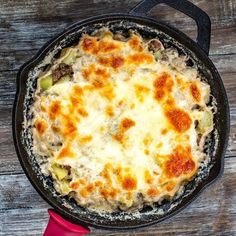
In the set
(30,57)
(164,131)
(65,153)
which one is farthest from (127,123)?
(30,57)

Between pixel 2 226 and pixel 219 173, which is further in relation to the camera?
pixel 2 226

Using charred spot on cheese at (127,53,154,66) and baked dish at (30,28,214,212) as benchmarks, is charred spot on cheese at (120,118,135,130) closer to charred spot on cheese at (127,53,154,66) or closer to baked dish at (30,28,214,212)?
baked dish at (30,28,214,212)

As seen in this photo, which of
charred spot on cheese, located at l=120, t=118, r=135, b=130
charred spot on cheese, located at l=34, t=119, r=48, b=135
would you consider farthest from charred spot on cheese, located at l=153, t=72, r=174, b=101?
charred spot on cheese, located at l=34, t=119, r=48, b=135

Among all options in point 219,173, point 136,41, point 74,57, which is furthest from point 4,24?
point 219,173

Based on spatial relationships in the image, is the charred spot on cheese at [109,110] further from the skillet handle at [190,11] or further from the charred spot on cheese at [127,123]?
the skillet handle at [190,11]

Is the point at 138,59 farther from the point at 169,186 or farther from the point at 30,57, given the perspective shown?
the point at 30,57

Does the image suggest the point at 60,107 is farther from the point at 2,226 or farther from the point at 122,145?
the point at 2,226

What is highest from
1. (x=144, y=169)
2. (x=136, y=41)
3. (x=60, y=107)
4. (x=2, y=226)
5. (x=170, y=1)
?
(x=170, y=1)
